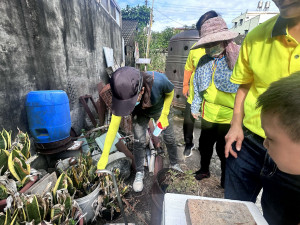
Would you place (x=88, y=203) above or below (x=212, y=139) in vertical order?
below

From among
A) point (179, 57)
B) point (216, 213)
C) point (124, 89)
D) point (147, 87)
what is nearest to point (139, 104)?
point (147, 87)

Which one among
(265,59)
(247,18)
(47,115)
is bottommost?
(47,115)

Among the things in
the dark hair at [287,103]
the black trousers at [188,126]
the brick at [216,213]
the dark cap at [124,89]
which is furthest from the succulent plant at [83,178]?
the black trousers at [188,126]

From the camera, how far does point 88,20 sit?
5.03 meters

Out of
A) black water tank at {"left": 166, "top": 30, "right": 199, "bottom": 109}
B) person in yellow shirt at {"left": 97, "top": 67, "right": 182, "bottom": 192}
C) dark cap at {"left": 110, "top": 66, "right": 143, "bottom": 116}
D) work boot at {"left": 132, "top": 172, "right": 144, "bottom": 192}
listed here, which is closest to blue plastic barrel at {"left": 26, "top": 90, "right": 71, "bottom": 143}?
person in yellow shirt at {"left": 97, "top": 67, "right": 182, "bottom": 192}

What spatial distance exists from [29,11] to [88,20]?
118 inches

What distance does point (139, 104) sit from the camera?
7.58 feet

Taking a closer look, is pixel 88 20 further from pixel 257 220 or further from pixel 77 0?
pixel 257 220

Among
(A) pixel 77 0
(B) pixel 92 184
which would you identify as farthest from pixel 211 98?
(A) pixel 77 0

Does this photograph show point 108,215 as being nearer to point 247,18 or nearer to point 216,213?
point 216,213

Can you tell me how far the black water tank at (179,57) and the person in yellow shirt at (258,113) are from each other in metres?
4.27

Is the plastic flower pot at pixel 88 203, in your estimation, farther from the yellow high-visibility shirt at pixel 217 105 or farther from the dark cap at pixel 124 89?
the yellow high-visibility shirt at pixel 217 105

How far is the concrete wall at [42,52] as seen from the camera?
2.06 meters

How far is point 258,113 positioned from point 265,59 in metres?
0.35
